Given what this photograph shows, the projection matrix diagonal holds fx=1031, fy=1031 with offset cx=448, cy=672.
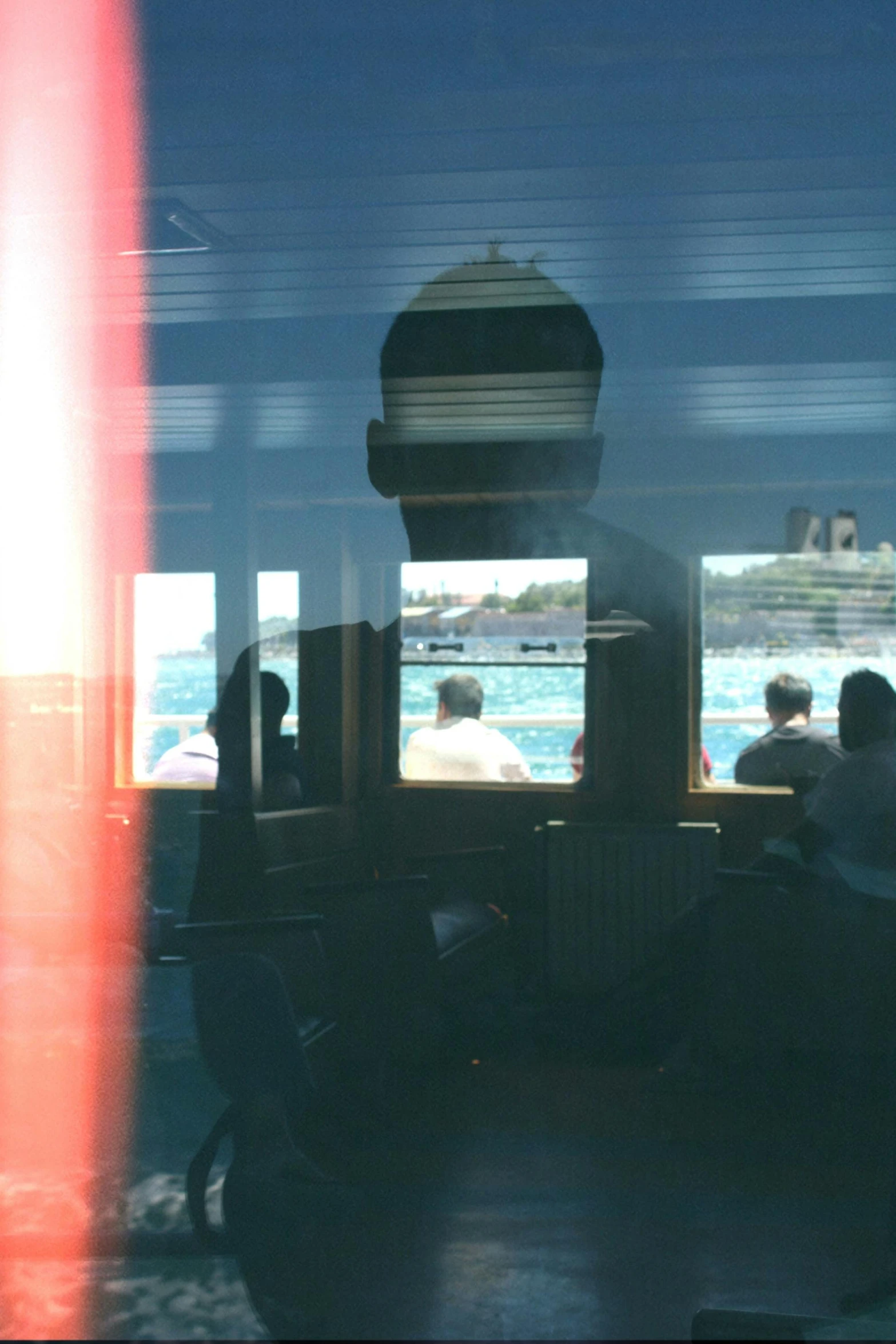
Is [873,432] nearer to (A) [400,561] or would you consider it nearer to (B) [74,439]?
(A) [400,561]

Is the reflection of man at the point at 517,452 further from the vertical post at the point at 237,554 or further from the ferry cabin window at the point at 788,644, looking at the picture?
the vertical post at the point at 237,554

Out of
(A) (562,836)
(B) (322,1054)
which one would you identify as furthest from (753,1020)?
(B) (322,1054)

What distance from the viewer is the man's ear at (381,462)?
3.70 ft

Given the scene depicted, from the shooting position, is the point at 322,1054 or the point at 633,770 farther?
the point at 322,1054

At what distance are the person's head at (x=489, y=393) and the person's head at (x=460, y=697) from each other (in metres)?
0.20

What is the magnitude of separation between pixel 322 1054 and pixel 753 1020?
486 millimetres

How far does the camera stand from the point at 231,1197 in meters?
1.18

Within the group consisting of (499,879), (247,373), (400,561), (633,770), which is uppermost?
(247,373)

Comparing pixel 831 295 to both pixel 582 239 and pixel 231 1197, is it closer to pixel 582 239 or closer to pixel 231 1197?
pixel 582 239

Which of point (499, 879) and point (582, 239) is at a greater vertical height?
point (582, 239)

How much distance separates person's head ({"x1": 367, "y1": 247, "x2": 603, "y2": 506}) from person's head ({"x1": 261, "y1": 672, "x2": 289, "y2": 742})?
0.24 meters

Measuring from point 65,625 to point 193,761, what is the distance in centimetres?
25

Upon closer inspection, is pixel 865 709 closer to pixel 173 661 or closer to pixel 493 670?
pixel 493 670

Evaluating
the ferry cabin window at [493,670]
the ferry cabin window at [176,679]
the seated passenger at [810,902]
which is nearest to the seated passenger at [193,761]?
the ferry cabin window at [176,679]
